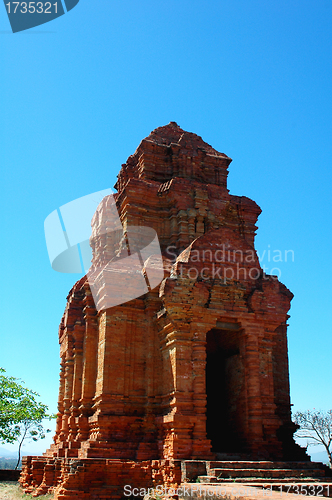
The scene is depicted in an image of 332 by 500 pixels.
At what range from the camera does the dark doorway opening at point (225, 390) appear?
14.4 meters

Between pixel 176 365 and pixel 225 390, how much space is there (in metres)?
3.07

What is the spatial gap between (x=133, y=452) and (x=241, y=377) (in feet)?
12.8

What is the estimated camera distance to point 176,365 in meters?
13.2

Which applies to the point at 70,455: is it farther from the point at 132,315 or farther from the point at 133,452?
the point at 132,315

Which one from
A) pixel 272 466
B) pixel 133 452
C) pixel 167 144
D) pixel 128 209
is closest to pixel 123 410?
pixel 133 452

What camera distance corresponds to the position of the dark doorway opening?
14.4 metres

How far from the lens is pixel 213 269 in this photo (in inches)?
581

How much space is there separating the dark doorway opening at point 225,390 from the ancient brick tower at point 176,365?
0.14 ft

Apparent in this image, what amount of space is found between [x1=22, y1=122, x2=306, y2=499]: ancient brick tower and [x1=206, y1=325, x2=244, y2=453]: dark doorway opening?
0.04 m

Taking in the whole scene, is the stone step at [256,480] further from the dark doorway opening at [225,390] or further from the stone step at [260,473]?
the dark doorway opening at [225,390]
